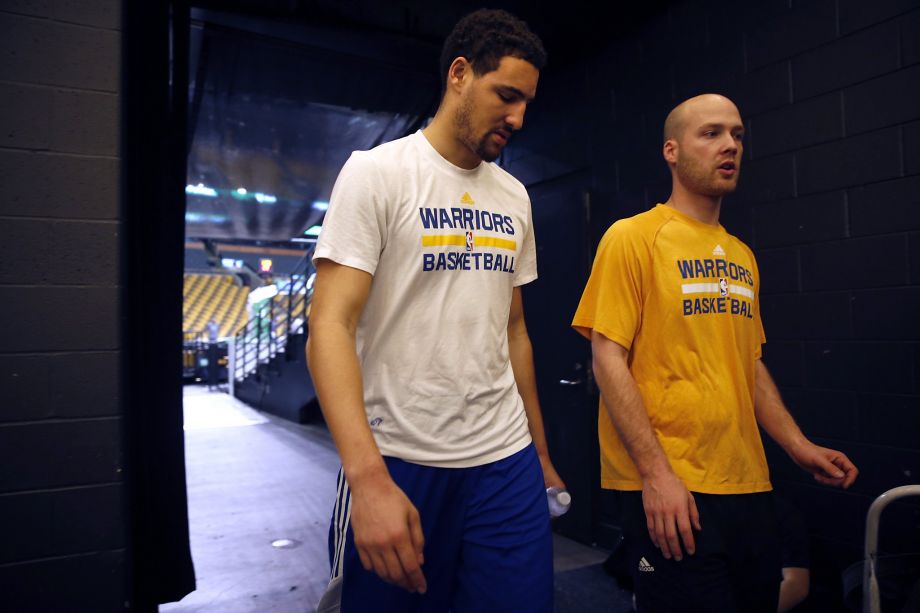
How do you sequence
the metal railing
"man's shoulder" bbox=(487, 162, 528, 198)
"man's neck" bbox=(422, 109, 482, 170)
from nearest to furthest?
"man's neck" bbox=(422, 109, 482, 170) < "man's shoulder" bbox=(487, 162, 528, 198) < the metal railing

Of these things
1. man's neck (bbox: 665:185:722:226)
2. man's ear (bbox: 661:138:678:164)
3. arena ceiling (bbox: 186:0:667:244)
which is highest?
arena ceiling (bbox: 186:0:667:244)

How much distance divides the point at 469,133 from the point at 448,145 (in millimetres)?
64

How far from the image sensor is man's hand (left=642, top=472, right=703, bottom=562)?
1.35m

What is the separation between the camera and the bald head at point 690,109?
1.65m

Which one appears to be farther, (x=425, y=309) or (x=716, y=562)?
(x=716, y=562)

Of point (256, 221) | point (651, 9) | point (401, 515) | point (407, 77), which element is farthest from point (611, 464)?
point (256, 221)

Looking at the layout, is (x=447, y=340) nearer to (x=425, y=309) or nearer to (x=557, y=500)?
(x=425, y=309)

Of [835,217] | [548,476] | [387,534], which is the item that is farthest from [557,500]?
[835,217]

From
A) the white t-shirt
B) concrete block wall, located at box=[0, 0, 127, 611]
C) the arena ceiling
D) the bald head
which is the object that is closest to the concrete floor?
concrete block wall, located at box=[0, 0, 127, 611]

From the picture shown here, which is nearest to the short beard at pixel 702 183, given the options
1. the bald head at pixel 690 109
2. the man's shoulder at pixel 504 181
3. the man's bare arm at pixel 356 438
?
the bald head at pixel 690 109

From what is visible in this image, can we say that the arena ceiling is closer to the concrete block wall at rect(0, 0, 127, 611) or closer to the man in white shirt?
the concrete block wall at rect(0, 0, 127, 611)

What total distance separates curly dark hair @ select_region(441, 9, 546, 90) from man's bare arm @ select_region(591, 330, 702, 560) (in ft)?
2.42

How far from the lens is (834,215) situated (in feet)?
8.05

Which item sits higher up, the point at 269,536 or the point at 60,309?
the point at 60,309
